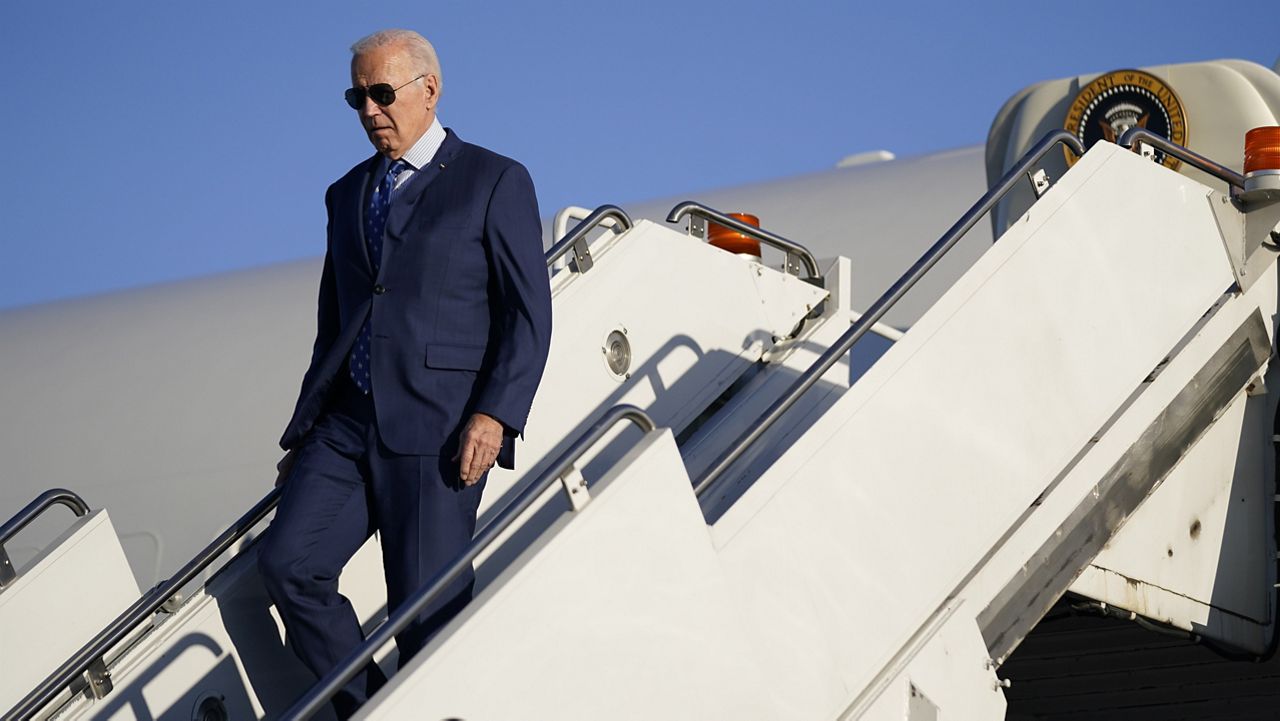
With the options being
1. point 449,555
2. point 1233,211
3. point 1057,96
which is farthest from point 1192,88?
point 449,555

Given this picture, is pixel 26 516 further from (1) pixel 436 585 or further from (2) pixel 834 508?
(2) pixel 834 508

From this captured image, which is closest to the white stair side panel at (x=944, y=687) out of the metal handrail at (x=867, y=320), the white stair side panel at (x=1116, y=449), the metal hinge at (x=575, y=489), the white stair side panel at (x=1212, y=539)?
the white stair side panel at (x=1116, y=449)

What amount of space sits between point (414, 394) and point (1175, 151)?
2582 mm

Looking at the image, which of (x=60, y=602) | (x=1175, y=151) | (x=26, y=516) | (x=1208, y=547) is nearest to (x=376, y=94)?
(x=26, y=516)

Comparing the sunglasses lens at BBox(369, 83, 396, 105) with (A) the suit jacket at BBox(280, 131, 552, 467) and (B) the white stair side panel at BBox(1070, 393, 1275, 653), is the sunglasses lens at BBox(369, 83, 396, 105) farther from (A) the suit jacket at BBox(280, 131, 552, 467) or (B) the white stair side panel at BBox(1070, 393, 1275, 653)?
(B) the white stair side panel at BBox(1070, 393, 1275, 653)

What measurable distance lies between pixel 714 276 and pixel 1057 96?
3.02 metres

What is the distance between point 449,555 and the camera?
309 cm

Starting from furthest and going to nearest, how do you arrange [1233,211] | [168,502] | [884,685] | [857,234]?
[857,234] → [168,502] → [1233,211] → [884,685]

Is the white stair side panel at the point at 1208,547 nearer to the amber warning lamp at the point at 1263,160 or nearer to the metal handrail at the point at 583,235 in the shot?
the amber warning lamp at the point at 1263,160

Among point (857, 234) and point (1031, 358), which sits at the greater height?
point (857, 234)

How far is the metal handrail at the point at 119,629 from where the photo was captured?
3.09 meters

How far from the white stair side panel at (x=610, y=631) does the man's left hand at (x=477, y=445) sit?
0.96 feet

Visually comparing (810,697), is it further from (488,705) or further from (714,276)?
(714,276)

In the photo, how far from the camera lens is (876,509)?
11.2 ft
